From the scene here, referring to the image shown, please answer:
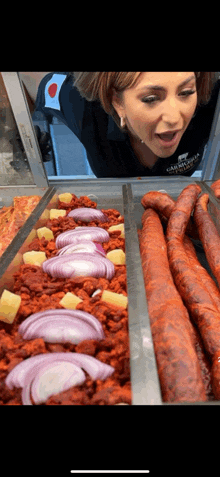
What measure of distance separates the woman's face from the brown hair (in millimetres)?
45

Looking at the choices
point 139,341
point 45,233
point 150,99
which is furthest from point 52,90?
point 139,341

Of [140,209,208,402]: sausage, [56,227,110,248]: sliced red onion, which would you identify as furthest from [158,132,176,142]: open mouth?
[140,209,208,402]: sausage

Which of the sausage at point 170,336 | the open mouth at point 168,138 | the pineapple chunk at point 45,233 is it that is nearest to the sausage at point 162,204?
the open mouth at point 168,138

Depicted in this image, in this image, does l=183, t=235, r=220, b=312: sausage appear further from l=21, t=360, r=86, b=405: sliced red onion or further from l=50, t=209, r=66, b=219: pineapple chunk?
l=50, t=209, r=66, b=219: pineapple chunk

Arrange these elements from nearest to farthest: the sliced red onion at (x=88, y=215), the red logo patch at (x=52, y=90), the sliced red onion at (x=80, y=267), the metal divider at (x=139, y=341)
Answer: the metal divider at (x=139, y=341) → the sliced red onion at (x=80, y=267) → the red logo patch at (x=52, y=90) → the sliced red onion at (x=88, y=215)

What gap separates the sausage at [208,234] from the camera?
222 centimetres

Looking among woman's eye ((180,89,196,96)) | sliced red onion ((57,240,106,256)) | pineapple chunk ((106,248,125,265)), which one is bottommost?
pineapple chunk ((106,248,125,265))

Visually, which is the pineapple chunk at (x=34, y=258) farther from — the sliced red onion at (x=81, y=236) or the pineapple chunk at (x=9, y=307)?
the pineapple chunk at (x=9, y=307)

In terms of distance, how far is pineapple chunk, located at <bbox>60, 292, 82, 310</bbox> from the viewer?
5.47ft

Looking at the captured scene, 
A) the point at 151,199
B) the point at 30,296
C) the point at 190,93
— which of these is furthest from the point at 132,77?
the point at 30,296

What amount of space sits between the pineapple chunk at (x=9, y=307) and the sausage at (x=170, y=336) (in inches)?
28.1
